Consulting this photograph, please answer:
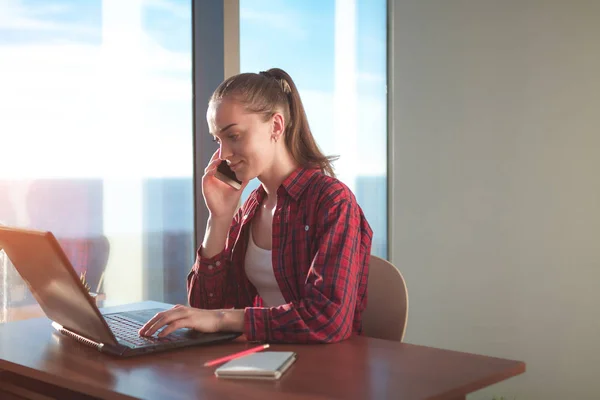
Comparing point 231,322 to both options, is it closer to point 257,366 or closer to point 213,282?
point 257,366

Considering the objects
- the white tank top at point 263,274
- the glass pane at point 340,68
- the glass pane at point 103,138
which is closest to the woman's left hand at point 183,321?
the white tank top at point 263,274

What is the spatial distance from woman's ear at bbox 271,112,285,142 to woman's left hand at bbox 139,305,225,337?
541 mm

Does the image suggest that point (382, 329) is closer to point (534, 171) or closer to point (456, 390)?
point (456, 390)

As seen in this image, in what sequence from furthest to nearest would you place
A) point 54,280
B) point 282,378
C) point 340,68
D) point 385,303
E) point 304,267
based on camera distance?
point 340,68
point 385,303
point 304,267
point 54,280
point 282,378

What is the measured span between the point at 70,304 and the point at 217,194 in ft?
2.02

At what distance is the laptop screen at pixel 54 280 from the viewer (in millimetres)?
1258

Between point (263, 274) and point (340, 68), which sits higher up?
point (340, 68)

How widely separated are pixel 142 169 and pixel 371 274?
0.91m

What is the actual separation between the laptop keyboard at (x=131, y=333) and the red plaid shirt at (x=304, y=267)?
16cm

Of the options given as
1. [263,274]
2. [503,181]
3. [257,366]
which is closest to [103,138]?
[263,274]

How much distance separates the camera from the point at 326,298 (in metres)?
1.53

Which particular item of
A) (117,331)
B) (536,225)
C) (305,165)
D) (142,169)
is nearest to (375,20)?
(536,225)

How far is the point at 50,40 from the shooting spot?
2115mm

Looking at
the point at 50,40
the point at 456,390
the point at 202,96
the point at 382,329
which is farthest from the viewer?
the point at 202,96
